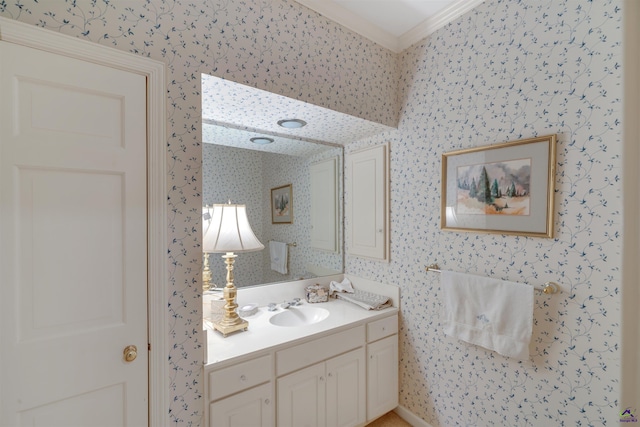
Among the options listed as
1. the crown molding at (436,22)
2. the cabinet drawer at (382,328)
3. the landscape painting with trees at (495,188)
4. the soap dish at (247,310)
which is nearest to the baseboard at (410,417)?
the cabinet drawer at (382,328)

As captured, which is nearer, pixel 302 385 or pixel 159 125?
pixel 159 125

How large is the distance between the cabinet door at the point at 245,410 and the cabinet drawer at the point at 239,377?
4 cm

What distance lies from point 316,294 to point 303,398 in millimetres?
724

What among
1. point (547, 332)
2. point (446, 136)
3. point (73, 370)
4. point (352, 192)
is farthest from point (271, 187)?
point (547, 332)

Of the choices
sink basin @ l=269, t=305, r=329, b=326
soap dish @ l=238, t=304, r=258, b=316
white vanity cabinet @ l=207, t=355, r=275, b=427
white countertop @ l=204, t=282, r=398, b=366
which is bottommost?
white vanity cabinet @ l=207, t=355, r=275, b=427

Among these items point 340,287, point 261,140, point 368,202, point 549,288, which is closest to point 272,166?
point 261,140

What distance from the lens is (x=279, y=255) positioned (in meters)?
2.19

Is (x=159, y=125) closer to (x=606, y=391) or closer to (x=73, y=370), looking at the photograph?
(x=73, y=370)

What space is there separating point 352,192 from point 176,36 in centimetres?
159

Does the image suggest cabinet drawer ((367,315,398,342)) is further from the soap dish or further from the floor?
the soap dish

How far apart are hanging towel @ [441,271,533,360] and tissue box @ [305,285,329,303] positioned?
2.91 feet

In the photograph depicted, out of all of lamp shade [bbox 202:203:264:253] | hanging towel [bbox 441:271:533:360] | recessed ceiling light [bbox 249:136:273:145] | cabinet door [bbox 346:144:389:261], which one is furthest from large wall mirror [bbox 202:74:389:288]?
hanging towel [bbox 441:271:533:360]

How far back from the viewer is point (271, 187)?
84.9 inches

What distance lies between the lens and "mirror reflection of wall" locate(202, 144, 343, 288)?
1.89m
